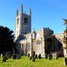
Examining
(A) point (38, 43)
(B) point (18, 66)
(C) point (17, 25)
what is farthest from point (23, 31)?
(B) point (18, 66)

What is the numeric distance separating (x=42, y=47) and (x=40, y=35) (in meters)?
6.19

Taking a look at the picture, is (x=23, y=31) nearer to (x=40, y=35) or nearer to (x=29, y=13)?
(x=29, y=13)

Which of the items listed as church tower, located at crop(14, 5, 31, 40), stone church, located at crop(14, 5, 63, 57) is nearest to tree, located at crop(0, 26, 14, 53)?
stone church, located at crop(14, 5, 63, 57)

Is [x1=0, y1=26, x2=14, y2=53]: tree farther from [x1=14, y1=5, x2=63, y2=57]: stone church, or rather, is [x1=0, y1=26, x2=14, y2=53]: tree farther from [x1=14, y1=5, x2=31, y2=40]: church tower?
[x1=14, y1=5, x2=31, y2=40]: church tower

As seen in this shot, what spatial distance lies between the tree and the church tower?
87.0 feet

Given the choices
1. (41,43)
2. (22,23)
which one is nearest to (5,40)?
(41,43)

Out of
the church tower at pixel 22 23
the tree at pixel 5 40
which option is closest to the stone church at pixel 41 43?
the tree at pixel 5 40

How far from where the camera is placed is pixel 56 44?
5809cm

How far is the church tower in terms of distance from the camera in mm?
95800

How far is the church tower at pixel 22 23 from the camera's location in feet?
314

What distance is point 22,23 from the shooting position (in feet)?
318

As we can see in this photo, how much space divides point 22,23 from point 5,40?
3271cm

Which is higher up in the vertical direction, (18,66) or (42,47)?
(42,47)

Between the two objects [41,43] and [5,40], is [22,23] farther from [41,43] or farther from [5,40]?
[41,43]
